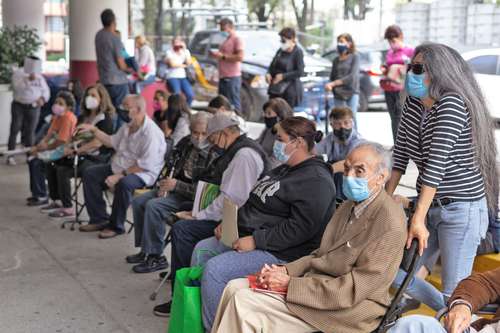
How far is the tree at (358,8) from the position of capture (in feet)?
73.4

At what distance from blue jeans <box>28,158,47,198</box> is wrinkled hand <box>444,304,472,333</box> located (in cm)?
639

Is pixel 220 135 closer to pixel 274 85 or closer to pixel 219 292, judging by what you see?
pixel 219 292

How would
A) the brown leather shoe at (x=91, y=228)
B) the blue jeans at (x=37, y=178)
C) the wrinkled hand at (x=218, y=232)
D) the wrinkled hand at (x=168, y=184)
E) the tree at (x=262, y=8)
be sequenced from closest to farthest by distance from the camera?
the wrinkled hand at (x=218, y=232) → the wrinkled hand at (x=168, y=184) → the brown leather shoe at (x=91, y=228) → the blue jeans at (x=37, y=178) → the tree at (x=262, y=8)

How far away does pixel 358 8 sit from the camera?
2250cm

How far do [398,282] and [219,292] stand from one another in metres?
0.97

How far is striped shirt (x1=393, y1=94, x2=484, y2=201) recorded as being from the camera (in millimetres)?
3980

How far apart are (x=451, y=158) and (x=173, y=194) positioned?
283 cm

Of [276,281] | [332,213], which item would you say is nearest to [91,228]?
[332,213]

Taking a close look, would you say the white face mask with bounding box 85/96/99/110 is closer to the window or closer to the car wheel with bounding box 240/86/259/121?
the car wheel with bounding box 240/86/259/121

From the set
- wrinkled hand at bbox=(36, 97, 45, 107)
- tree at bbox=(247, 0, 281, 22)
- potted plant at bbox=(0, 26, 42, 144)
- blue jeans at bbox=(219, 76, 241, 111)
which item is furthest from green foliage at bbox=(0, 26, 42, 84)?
tree at bbox=(247, 0, 281, 22)

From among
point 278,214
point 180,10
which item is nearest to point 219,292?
point 278,214

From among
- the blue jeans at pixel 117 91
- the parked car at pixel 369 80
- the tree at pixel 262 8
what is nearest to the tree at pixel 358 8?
the tree at pixel 262 8

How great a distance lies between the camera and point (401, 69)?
10.6m

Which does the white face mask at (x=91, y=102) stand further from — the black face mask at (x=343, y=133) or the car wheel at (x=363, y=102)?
the car wheel at (x=363, y=102)
